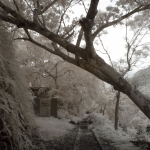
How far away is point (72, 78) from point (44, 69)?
354 cm

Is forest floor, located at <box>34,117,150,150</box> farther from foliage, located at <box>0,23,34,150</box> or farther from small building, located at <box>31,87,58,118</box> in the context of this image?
small building, located at <box>31,87,58,118</box>

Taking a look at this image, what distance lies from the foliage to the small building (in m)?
14.6

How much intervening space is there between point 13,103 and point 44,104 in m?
17.2

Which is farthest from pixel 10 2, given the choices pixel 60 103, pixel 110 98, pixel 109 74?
pixel 110 98

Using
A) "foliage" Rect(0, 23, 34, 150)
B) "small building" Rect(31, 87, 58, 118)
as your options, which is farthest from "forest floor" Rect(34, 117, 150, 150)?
"small building" Rect(31, 87, 58, 118)

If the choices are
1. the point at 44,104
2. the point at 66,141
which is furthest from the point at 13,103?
the point at 44,104

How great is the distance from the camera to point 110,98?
109 feet

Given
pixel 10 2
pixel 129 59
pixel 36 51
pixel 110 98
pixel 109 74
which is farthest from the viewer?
pixel 110 98

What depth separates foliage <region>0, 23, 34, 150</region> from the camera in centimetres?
368

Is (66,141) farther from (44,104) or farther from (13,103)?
(44,104)

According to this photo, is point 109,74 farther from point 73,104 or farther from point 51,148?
point 73,104

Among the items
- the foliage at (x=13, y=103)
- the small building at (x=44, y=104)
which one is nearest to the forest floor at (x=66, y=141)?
the foliage at (x=13, y=103)

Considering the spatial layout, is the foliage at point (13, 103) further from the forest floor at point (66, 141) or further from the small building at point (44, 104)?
the small building at point (44, 104)

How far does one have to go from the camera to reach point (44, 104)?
20516 mm
